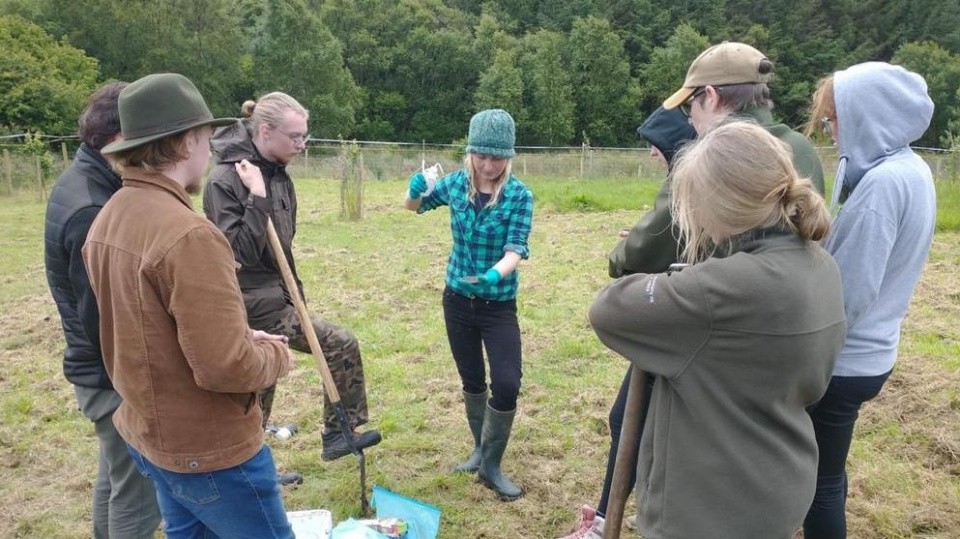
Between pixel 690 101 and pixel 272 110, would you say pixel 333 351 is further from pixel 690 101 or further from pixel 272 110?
pixel 690 101

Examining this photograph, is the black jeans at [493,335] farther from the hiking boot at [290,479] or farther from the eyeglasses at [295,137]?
the hiking boot at [290,479]

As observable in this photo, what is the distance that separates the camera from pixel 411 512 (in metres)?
3.27

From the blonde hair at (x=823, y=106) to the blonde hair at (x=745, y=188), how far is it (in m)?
0.81

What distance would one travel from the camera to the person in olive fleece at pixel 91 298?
2434 millimetres

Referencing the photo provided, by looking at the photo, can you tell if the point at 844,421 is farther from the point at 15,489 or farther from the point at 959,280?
the point at 959,280

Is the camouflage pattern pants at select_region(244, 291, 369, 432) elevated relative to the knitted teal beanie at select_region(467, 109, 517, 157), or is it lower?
→ lower

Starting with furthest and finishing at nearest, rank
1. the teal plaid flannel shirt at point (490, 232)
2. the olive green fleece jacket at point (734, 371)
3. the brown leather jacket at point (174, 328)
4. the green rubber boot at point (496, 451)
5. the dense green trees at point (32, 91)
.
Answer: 1. the dense green trees at point (32, 91)
2. the green rubber boot at point (496, 451)
3. the teal plaid flannel shirt at point (490, 232)
4. the brown leather jacket at point (174, 328)
5. the olive green fleece jacket at point (734, 371)

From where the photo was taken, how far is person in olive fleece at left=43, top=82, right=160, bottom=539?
7.98 ft

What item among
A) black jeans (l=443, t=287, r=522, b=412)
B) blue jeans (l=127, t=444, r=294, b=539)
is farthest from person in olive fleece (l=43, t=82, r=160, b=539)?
black jeans (l=443, t=287, r=522, b=412)

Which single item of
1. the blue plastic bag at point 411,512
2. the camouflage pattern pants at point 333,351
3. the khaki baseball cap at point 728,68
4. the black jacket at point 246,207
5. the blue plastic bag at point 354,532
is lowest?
the blue plastic bag at point 411,512

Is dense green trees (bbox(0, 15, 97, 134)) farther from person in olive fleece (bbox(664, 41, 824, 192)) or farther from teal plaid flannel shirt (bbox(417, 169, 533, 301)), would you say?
person in olive fleece (bbox(664, 41, 824, 192))

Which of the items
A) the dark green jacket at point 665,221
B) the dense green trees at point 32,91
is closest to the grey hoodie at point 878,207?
the dark green jacket at point 665,221

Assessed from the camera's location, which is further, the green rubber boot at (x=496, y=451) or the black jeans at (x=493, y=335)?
the green rubber boot at (x=496, y=451)

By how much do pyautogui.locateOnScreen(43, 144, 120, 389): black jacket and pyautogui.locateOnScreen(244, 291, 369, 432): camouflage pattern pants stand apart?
810 millimetres
